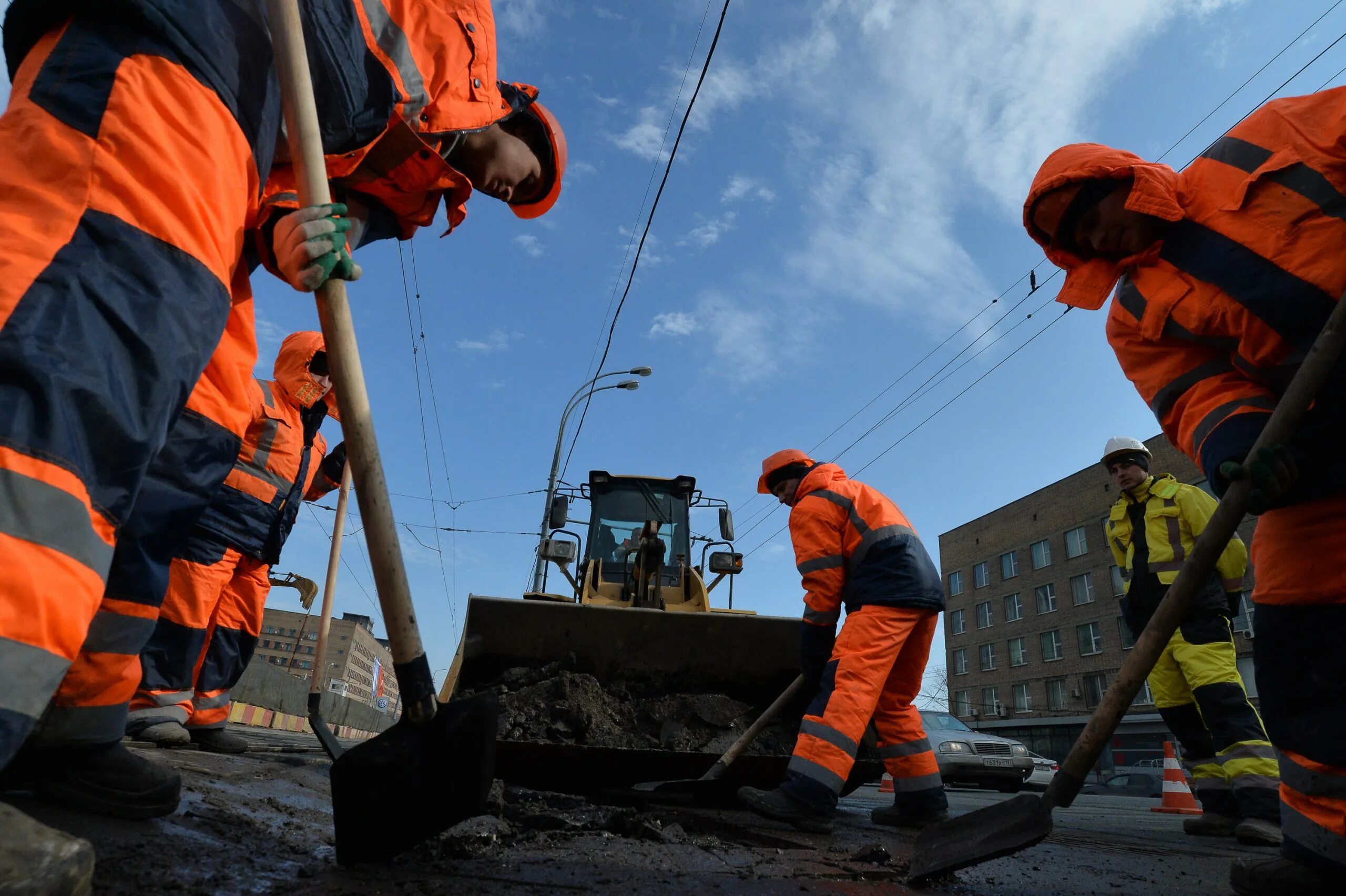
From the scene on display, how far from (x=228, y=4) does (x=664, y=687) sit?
3.89 m

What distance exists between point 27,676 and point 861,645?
287 cm

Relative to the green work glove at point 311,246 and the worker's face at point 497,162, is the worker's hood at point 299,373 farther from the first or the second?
the green work glove at point 311,246

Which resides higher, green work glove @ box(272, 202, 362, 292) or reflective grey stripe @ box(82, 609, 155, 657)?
green work glove @ box(272, 202, 362, 292)

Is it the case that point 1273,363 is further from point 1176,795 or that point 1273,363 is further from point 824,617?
point 1176,795

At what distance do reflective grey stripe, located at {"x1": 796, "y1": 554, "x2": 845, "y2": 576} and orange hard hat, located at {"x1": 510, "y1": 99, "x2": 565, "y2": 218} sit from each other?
2.04 metres

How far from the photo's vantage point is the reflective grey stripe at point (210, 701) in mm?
3711

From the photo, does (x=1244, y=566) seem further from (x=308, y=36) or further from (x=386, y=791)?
(x=308, y=36)

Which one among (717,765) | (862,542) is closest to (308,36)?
(862,542)

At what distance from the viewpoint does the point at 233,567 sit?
3.63 m

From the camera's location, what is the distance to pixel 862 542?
11.4 ft

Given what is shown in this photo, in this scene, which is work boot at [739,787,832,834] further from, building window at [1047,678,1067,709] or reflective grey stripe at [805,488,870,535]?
building window at [1047,678,1067,709]

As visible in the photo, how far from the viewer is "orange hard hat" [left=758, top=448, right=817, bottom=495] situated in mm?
4188

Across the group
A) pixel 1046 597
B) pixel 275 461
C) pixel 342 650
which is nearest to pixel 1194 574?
pixel 275 461

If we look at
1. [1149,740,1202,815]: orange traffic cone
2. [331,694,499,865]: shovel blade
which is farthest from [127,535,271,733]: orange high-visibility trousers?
[1149,740,1202,815]: orange traffic cone
